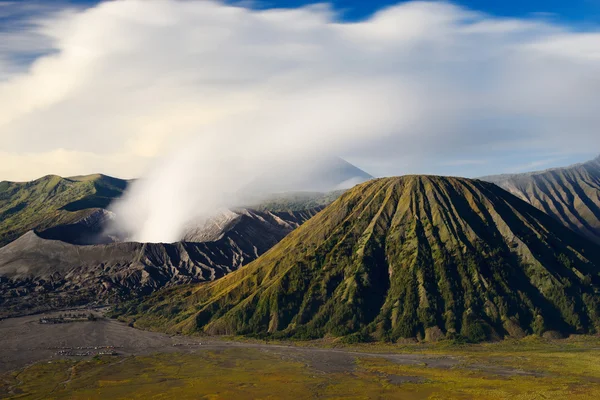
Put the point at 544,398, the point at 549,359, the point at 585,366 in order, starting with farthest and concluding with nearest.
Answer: the point at 549,359
the point at 585,366
the point at 544,398

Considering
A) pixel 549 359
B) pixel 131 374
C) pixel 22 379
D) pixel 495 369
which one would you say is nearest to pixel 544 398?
pixel 495 369

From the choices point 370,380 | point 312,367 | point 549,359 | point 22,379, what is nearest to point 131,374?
point 22,379

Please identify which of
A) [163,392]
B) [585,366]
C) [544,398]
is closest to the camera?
[544,398]

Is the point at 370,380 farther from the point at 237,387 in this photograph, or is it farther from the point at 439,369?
the point at 237,387

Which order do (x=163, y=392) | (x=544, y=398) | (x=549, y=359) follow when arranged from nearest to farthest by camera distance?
(x=544, y=398) < (x=163, y=392) < (x=549, y=359)

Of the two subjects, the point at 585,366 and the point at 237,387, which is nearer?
the point at 237,387

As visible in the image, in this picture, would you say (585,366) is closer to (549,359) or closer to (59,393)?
(549,359)

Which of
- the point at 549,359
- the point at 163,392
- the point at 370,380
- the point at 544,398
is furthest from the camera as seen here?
the point at 549,359

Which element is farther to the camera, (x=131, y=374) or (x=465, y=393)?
(x=131, y=374)
